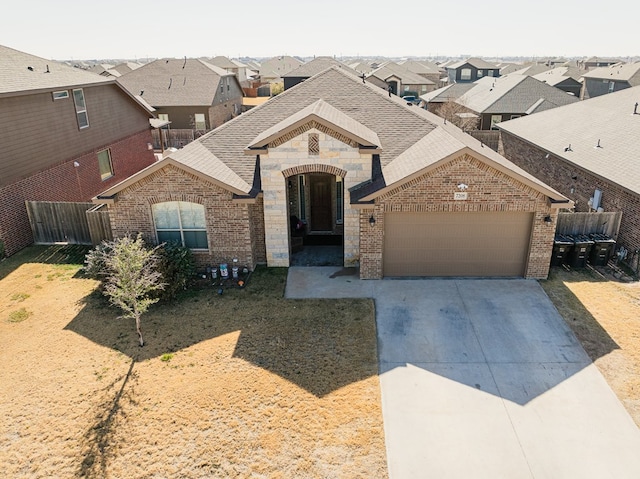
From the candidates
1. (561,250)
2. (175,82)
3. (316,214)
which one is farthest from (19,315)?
(175,82)

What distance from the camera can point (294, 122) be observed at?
45.4ft

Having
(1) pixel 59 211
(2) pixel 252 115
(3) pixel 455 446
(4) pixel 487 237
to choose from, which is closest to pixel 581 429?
(3) pixel 455 446

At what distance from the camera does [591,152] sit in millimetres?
18953

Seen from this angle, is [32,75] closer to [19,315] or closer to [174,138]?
[19,315]

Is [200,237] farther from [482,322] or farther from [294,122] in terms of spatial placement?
[482,322]

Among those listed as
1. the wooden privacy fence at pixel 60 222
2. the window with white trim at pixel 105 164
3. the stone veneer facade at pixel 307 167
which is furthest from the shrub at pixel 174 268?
the window with white trim at pixel 105 164

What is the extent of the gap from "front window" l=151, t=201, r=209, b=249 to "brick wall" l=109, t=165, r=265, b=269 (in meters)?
0.21

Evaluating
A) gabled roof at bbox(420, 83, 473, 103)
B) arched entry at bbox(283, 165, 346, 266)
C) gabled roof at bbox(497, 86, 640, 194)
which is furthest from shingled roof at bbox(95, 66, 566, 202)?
gabled roof at bbox(420, 83, 473, 103)

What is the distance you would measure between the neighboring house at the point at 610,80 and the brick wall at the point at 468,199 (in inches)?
1991

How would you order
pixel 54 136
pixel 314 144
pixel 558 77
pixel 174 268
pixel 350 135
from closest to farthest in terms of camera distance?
pixel 174 268 → pixel 350 135 → pixel 314 144 → pixel 54 136 → pixel 558 77

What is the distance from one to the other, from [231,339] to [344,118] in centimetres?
858

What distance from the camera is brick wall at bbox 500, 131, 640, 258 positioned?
15297 mm

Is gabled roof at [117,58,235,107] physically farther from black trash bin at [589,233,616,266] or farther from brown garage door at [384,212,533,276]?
black trash bin at [589,233,616,266]

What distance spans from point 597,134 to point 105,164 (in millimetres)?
23856
